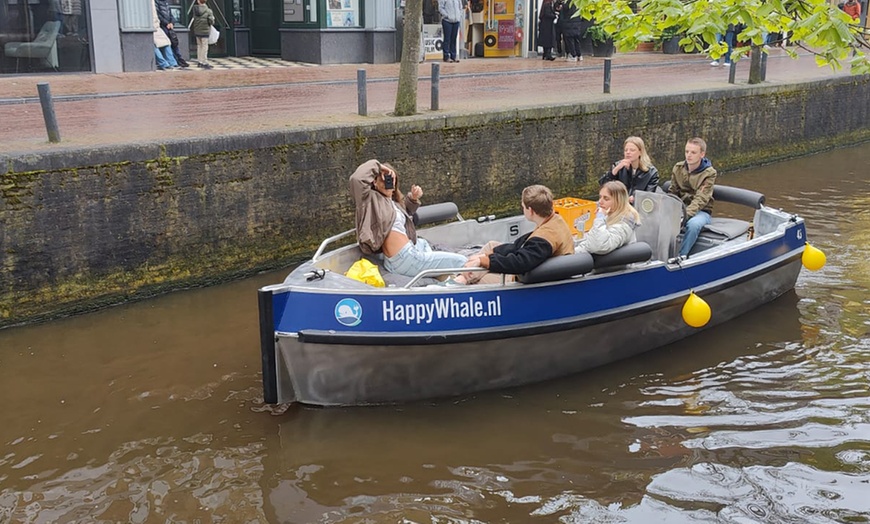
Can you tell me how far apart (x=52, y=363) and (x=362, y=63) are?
1392 centimetres

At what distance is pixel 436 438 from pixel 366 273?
141cm

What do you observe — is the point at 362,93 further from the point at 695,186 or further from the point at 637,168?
the point at 695,186

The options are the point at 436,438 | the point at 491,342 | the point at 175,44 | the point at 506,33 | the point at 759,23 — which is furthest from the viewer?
the point at 506,33

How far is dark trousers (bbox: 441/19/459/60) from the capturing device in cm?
2081

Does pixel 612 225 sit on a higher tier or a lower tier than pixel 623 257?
higher

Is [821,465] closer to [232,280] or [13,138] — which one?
[232,280]

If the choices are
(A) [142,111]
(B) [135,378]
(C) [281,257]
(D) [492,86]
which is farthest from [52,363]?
(D) [492,86]

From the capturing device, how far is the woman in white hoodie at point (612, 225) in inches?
278

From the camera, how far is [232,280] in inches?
385

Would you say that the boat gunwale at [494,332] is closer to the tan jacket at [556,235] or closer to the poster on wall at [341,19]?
the tan jacket at [556,235]

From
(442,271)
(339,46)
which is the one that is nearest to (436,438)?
(442,271)

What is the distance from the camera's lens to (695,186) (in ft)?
29.5

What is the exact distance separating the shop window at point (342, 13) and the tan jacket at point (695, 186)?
485 inches

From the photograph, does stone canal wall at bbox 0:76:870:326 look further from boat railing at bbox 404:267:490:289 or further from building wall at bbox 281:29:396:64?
building wall at bbox 281:29:396:64
